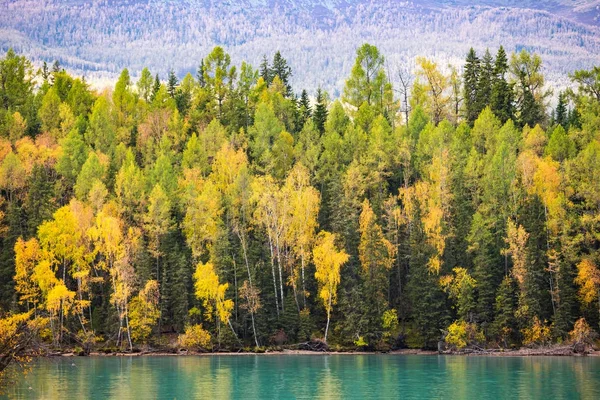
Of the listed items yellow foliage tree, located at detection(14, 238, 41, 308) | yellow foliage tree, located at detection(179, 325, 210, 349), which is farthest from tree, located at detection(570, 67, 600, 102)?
yellow foliage tree, located at detection(14, 238, 41, 308)

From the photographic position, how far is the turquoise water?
54.6 meters

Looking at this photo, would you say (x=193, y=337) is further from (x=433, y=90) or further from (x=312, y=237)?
(x=433, y=90)

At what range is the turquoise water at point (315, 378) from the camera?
54625 mm

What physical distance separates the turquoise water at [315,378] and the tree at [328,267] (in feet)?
30.8

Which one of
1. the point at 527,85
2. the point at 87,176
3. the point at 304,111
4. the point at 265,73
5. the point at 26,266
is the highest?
the point at 265,73

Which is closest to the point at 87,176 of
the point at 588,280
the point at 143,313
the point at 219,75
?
the point at 143,313

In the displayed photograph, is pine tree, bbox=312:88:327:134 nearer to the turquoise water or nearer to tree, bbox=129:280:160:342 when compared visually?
tree, bbox=129:280:160:342

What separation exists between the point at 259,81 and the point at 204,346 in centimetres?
5156

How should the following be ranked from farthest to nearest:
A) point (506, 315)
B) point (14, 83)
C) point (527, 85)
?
point (14, 83)
point (527, 85)
point (506, 315)

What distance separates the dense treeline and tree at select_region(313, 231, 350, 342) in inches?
8.6

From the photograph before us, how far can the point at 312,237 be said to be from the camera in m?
96.5

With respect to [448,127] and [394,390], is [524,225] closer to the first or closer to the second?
[448,127]

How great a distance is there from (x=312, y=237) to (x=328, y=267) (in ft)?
18.6

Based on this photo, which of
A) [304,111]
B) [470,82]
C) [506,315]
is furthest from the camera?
[304,111]
